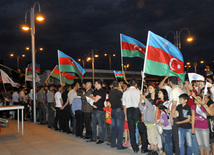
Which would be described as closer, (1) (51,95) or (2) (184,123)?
(2) (184,123)

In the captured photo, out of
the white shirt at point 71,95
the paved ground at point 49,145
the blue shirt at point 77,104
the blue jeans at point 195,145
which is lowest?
the paved ground at point 49,145

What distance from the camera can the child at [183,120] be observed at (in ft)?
20.7

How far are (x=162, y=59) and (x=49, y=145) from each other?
5.05m

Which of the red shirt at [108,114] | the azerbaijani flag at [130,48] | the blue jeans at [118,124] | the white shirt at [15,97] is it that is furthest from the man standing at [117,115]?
the white shirt at [15,97]

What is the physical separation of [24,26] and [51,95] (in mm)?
4725

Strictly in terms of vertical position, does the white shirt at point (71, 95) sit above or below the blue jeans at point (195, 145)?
above

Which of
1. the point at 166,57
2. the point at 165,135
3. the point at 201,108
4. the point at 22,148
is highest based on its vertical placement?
the point at 166,57

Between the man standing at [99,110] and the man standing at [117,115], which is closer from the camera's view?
the man standing at [117,115]

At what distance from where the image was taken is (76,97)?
10.7 m

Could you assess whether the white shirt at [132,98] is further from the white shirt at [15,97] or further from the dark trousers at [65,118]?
the white shirt at [15,97]

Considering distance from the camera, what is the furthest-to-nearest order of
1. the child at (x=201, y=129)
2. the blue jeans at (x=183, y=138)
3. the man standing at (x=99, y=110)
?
the man standing at (x=99, y=110) → the blue jeans at (x=183, y=138) → the child at (x=201, y=129)

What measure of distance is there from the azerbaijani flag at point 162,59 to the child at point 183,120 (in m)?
1.19

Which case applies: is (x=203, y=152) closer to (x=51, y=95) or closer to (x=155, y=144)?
(x=155, y=144)

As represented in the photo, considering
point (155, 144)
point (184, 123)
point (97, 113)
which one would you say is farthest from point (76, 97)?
point (184, 123)
